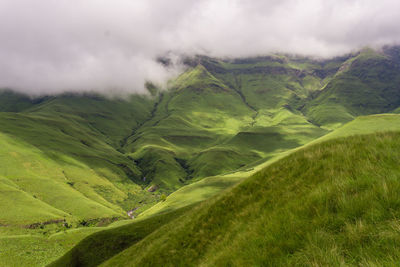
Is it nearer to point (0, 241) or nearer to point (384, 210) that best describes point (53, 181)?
point (0, 241)

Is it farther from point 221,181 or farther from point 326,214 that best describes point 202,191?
point 326,214

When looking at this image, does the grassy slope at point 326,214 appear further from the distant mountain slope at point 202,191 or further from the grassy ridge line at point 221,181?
the grassy ridge line at point 221,181

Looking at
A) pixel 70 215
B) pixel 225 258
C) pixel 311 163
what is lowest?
pixel 70 215

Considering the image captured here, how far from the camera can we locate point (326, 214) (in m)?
6.04

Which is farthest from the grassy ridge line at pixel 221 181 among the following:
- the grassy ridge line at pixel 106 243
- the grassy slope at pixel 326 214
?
the grassy slope at pixel 326 214

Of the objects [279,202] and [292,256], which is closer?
[292,256]

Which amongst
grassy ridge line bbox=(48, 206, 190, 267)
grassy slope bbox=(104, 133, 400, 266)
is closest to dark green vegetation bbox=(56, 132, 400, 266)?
grassy slope bbox=(104, 133, 400, 266)

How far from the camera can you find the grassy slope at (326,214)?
4.69 m

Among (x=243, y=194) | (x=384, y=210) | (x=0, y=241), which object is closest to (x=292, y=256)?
(x=384, y=210)

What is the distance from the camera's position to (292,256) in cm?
537

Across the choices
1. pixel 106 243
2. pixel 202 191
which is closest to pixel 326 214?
pixel 106 243

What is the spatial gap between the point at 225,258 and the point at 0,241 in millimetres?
134136

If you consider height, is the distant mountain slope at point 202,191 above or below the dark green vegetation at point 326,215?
below

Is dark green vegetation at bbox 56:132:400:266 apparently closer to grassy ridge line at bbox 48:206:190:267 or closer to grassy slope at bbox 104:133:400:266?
grassy slope at bbox 104:133:400:266
